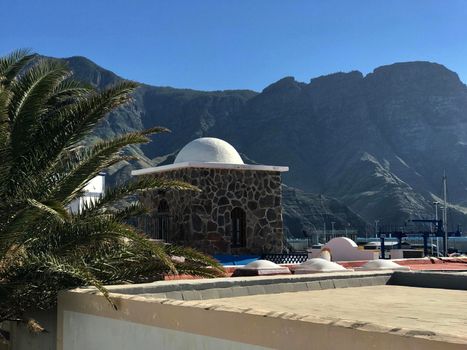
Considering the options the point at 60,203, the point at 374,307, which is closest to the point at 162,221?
the point at 60,203

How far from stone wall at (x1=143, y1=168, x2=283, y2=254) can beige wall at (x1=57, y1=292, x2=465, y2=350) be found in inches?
458

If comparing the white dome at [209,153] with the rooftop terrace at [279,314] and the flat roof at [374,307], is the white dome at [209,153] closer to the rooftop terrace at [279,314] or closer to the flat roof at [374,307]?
the rooftop terrace at [279,314]

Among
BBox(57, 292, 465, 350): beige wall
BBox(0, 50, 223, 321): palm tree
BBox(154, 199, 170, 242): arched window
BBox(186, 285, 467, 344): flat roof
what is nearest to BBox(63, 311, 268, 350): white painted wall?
BBox(57, 292, 465, 350): beige wall

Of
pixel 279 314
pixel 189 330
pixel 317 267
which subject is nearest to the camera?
pixel 279 314

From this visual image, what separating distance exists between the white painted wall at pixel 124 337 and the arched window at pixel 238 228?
1293 centimetres

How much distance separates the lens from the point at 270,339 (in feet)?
15.1

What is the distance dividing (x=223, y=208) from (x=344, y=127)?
153908 millimetres

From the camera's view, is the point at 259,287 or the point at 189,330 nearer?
the point at 189,330

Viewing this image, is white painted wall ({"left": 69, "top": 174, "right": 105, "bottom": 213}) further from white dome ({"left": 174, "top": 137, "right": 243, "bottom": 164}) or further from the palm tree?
white dome ({"left": 174, "top": 137, "right": 243, "bottom": 164})

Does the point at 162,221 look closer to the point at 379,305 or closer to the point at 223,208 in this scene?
the point at 223,208

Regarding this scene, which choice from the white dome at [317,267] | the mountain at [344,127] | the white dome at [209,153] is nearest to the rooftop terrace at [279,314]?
the white dome at [317,267]

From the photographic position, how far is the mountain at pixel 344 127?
489ft

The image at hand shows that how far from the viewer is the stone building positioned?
62.6 ft

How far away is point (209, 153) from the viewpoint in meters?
20.5
